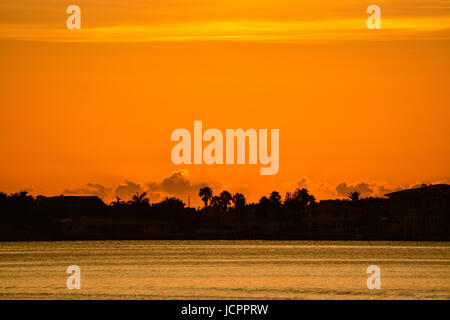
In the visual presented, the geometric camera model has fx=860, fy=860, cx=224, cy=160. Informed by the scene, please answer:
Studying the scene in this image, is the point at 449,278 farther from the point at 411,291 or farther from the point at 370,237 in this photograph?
the point at 370,237

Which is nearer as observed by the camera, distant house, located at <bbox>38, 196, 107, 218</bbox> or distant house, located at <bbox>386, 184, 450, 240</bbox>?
distant house, located at <bbox>386, 184, 450, 240</bbox>

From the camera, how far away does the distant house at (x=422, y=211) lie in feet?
495

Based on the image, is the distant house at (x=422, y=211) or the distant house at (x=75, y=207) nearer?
the distant house at (x=422, y=211)

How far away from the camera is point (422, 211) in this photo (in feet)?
508

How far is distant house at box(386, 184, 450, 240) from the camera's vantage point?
15100cm

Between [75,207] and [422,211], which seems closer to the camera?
[422,211]

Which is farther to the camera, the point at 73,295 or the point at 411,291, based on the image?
the point at 411,291
